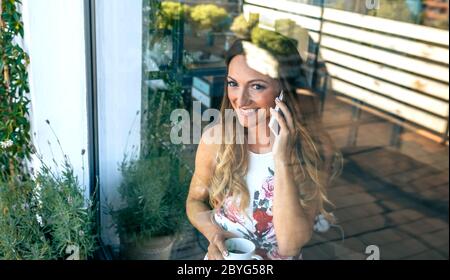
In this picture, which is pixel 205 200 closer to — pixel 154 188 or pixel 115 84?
pixel 154 188

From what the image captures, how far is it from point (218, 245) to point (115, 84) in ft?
1.93

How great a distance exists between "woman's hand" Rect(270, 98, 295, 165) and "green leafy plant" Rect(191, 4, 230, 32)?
A: 140cm

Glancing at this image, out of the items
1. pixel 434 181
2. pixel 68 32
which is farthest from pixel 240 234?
pixel 434 181

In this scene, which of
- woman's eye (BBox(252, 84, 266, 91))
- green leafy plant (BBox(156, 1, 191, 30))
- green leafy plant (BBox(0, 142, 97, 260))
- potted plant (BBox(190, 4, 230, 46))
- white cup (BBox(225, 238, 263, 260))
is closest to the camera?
woman's eye (BBox(252, 84, 266, 91))

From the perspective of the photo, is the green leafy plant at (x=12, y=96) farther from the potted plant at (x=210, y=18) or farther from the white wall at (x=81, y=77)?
the potted plant at (x=210, y=18)

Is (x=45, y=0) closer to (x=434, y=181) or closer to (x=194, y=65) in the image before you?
(x=194, y=65)

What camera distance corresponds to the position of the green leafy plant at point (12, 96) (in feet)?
4.78

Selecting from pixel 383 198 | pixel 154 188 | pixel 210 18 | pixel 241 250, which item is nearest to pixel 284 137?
pixel 241 250

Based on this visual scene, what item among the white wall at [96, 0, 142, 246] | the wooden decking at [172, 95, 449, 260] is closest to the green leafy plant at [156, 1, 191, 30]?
the white wall at [96, 0, 142, 246]

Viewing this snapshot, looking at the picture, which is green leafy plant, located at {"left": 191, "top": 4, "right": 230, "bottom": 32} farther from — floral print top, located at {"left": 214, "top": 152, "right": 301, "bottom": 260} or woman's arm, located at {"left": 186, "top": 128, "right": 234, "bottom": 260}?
floral print top, located at {"left": 214, "top": 152, "right": 301, "bottom": 260}

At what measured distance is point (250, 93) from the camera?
3.39ft

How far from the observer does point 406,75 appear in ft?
11.8

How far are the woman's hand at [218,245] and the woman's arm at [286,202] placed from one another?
0.13 meters

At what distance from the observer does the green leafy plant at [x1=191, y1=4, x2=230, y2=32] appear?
2465 millimetres
